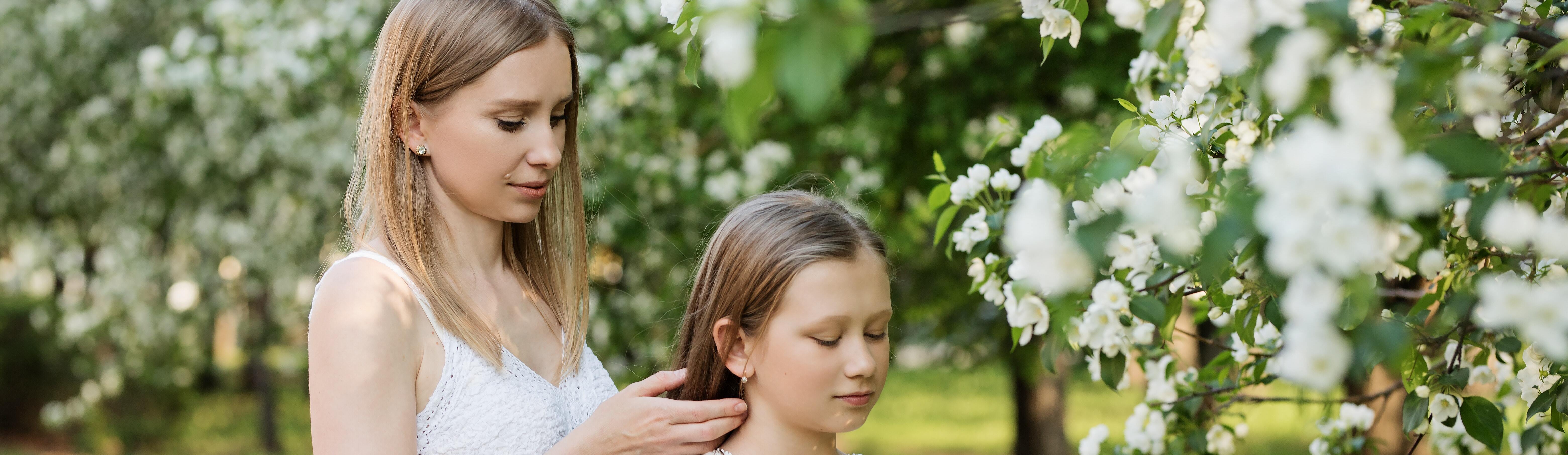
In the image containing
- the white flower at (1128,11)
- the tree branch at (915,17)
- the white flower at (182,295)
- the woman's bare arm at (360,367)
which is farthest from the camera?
the white flower at (182,295)

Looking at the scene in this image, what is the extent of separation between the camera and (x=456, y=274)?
2219 mm

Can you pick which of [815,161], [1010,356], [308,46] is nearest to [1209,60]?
[815,161]

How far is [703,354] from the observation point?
215 centimetres

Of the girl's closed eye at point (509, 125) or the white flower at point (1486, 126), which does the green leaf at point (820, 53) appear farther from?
the girl's closed eye at point (509, 125)

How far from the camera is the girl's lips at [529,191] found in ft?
6.87

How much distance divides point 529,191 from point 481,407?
41cm

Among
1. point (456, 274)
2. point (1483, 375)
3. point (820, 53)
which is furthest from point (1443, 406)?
point (456, 274)

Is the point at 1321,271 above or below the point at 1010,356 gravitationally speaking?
above

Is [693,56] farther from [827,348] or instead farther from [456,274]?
[456,274]

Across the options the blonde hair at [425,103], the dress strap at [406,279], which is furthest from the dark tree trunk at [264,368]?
the dress strap at [406,279]

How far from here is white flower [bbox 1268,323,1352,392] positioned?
2.53 ft

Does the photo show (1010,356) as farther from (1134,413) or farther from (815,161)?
(1134,413)

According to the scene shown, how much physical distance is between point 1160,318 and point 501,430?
120cm

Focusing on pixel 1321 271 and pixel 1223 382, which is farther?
pixel 1223 382
